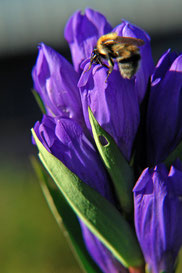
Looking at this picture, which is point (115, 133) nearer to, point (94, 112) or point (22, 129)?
point (94, 112)

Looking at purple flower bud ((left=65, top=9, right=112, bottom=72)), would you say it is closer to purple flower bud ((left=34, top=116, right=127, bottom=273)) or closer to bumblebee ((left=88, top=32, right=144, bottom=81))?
bumblebee ((left=88, top=32, right=144, bottom=81))

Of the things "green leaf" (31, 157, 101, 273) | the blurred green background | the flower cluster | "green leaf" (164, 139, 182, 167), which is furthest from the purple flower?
the blurred green background

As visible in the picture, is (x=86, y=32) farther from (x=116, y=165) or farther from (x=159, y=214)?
(x=159, y=214)

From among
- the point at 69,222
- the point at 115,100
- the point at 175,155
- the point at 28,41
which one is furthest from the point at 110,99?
the point at 28,41

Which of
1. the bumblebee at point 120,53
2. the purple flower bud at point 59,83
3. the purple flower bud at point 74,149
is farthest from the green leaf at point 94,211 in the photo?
the bumblebee at point 120,53

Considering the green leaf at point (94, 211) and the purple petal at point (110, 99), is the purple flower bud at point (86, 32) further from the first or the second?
the green leaf at point (94, 211)
